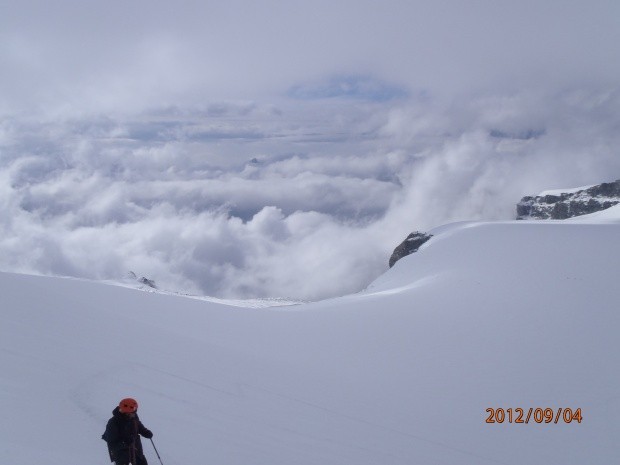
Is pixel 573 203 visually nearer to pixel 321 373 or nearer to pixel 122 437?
pixel 321 373

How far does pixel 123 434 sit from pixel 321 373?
672 centimetres

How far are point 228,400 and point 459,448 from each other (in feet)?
14.4

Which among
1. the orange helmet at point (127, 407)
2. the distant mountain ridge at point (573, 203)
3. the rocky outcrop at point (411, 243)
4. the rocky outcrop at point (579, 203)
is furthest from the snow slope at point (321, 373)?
the rocky outcrop at point (579, 203)

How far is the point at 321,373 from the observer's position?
11.8m

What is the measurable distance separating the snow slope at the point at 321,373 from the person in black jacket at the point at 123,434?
2.56ft

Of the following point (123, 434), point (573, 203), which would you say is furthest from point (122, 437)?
point (573, 203)

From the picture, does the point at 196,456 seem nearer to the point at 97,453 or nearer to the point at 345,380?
the point at 97,453

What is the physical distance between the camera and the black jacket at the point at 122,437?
5531 millimetres

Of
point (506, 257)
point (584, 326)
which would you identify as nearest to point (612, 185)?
point (506, 257)

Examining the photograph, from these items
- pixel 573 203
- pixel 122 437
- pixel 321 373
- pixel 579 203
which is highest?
pixel 573 203
